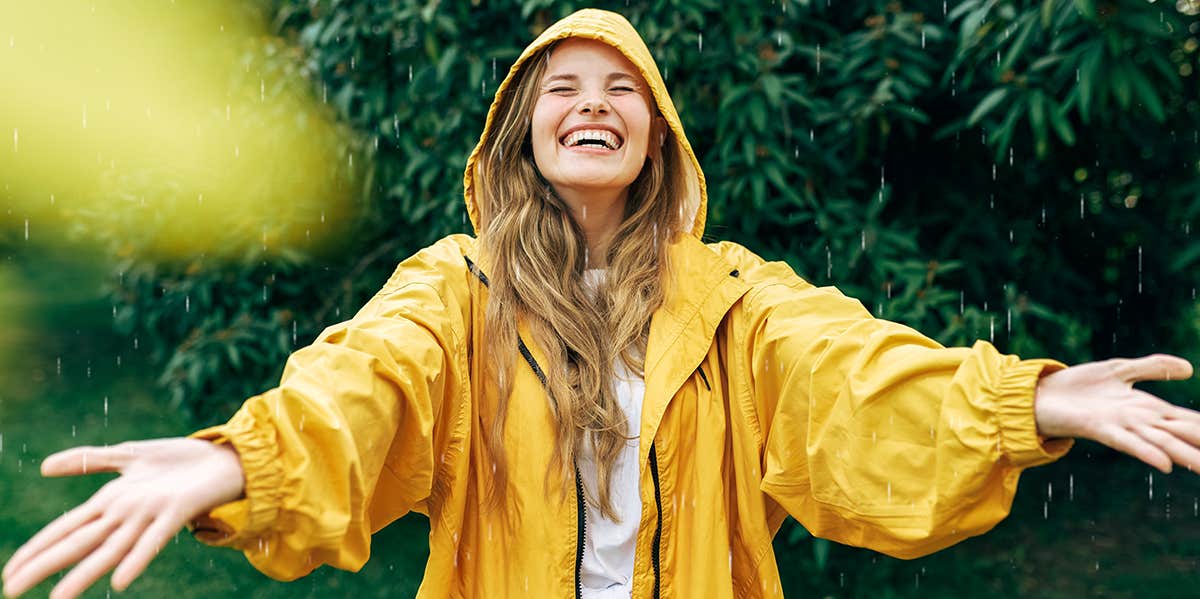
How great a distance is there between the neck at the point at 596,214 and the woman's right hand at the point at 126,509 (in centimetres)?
115

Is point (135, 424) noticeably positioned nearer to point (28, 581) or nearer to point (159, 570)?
point (159, 570)

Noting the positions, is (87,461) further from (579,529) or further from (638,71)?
(638,71)

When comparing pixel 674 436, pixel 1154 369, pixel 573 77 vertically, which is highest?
pixel 573 77

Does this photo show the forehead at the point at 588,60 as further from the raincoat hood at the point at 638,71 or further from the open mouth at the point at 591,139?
the open mouth at the point at 591,139

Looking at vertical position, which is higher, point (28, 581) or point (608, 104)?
point (608, 104)

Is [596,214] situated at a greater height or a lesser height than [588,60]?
lesser

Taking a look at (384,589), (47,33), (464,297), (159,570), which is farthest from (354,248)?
(47,33)

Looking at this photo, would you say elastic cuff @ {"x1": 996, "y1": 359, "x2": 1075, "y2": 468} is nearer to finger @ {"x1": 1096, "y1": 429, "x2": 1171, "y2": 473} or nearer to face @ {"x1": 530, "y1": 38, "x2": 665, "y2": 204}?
finger @ {"x1": 1096, "y1": 429, "x2": 1171, "y2": 473}

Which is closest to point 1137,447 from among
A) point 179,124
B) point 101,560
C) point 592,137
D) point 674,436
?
point 674,436

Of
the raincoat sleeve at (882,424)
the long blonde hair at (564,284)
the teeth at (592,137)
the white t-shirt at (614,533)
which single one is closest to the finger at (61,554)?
the long blonde hair at (564,284)

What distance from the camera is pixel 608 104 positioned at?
2.17 metres

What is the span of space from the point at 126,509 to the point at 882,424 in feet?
3.88

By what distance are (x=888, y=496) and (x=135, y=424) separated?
6700 millimetres

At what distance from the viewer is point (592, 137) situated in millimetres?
2156
